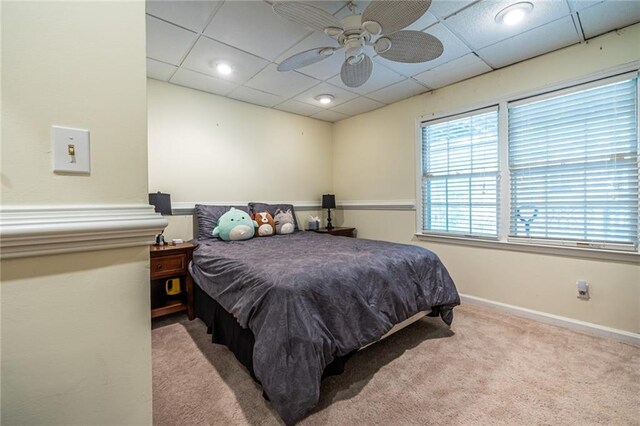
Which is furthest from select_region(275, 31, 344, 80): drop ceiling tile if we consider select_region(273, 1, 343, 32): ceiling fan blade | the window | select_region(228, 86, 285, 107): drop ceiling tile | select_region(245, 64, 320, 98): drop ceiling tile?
the window

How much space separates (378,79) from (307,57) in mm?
1236

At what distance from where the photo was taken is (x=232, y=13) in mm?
1976

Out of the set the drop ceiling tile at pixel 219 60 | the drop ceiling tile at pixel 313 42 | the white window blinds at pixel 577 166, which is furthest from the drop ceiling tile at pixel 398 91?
the drop ceiling tile at pixel 219 60

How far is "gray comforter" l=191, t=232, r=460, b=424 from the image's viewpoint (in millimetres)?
1375

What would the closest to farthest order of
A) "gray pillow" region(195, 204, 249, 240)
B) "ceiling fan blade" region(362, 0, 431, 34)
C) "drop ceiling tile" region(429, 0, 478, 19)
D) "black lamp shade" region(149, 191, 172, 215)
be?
1. "ceiling fan blade" region(362, 0, 431, 34)
2. "drop ceiling tile" region(429, 0, 478, 19)
3. "black lamp shade" region(149, 191, 172, 215)
4. "gray pillow" region(195, 204, 249, 240)

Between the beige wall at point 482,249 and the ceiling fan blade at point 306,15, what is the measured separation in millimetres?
2068

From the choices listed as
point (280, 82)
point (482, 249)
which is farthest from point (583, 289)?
point (280, 82)

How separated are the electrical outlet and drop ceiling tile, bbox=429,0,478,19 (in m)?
2.44

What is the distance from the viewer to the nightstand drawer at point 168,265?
2.50 m

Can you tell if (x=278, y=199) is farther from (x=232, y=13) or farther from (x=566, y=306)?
(x=566, y=306)

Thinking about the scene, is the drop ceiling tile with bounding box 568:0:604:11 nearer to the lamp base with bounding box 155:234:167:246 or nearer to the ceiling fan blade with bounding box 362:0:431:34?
the ceiling fan blade with bounding box 362:0:431:34

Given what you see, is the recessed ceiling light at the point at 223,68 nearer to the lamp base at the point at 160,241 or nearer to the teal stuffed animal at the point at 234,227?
the teal stuffed animal at the point at 234,227

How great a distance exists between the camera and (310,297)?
1.52 m

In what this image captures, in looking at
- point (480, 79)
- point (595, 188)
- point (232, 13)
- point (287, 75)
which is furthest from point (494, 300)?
point (232, 13)
